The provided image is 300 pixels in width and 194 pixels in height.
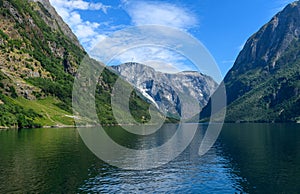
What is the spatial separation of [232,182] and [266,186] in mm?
7234

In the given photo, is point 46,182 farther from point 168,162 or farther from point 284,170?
point 284,170

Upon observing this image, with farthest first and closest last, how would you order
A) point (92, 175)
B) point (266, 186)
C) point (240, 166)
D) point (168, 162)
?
point (168, 162)
point (240, 166)
point (92, 175)
point (266, 186)

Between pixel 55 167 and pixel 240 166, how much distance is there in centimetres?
5101

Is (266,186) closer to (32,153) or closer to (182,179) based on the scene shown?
(182,179)

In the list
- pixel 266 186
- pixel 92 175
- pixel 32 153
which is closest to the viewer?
pixel 266 186

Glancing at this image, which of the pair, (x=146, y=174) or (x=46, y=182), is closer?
(x=46, y=182)

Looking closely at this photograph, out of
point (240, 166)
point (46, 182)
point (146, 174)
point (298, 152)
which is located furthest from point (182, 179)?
point (298, 152)

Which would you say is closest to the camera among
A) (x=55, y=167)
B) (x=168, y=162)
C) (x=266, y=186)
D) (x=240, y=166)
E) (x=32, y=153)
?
(x=266, y=186)

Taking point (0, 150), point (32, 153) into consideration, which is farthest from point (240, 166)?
point (0, 150)

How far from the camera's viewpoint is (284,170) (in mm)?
73188

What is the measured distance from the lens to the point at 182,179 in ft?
218

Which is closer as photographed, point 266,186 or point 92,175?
point 266,186

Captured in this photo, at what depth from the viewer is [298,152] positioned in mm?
101812

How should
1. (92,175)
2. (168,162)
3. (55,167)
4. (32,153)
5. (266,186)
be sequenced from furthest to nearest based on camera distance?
(32,153)
(168,162)
(55,167)
(92,175)
(266,186)
